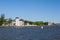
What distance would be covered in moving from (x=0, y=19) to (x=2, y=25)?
19.4 ft

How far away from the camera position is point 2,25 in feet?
625

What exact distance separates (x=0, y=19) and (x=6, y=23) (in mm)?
9869

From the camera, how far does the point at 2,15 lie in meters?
194

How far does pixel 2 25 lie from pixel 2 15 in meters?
10.2

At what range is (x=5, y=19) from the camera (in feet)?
650

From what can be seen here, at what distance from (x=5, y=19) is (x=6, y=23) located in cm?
402

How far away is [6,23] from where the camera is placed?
19825 centimetres

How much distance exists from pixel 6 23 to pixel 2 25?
8.55 meters

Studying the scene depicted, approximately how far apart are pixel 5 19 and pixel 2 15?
6.09 meters

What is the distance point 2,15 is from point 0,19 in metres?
5.45
